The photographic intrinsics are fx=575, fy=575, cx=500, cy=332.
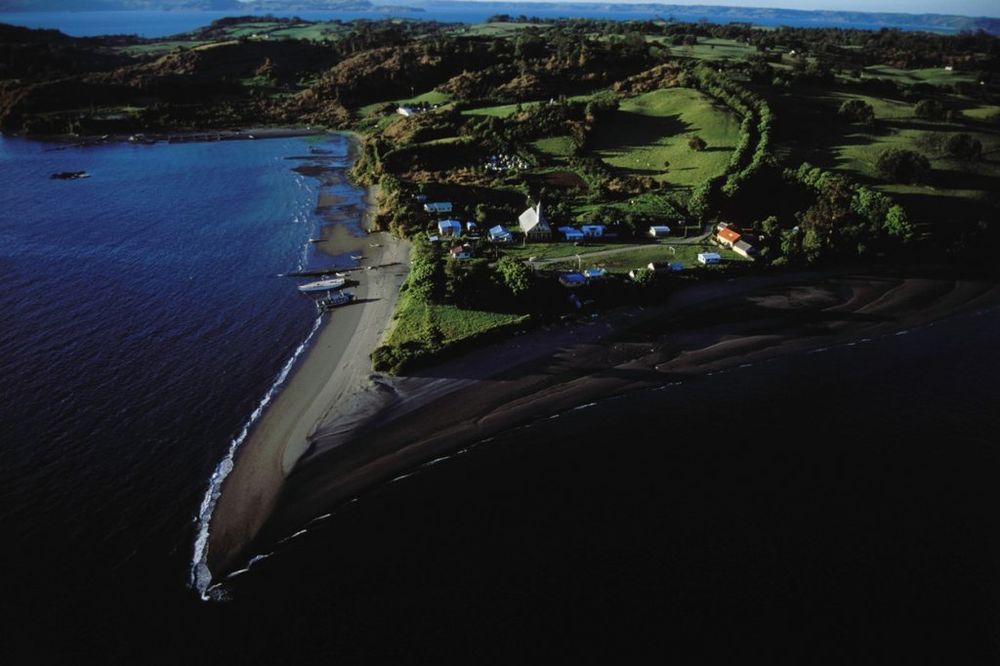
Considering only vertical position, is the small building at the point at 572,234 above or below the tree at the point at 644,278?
above

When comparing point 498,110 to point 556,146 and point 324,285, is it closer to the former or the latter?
point 556,146

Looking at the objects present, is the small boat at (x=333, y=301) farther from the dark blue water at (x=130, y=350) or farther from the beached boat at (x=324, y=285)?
the beached boat at (x=324, y=285)

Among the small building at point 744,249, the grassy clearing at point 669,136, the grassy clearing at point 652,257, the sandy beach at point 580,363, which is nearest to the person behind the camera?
the sandy beach at point 580,363

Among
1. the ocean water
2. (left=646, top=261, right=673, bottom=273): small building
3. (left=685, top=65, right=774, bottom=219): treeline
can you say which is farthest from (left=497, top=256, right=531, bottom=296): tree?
(left=685, top=65, right=774, bottom=219): treeline

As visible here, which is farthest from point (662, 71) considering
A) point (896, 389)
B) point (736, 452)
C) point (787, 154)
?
point (736, 452)

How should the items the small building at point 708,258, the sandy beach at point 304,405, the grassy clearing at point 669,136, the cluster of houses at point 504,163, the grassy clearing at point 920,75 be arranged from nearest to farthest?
the sandy beach at point 304,405
the small building at point 708,258
the grassy clearing at point 669,136
the cluster of houses at point 504,163
the grassy clearing at point 920,75

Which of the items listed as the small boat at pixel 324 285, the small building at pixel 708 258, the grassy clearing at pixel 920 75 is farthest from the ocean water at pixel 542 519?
the grassy clearing at pixel 920 75
